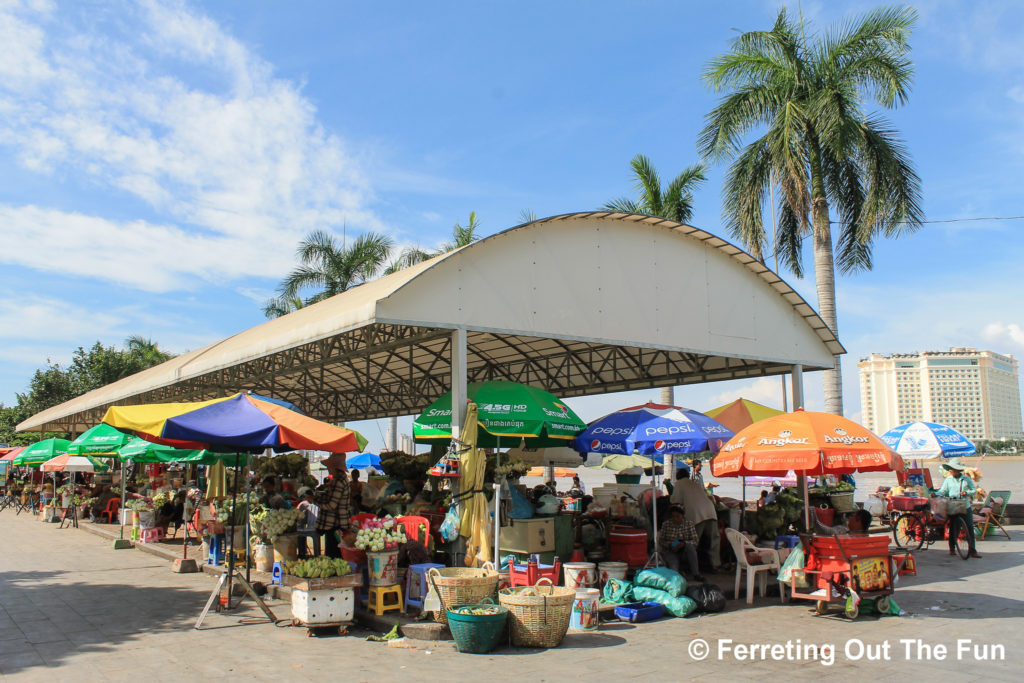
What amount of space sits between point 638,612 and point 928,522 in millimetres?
9543

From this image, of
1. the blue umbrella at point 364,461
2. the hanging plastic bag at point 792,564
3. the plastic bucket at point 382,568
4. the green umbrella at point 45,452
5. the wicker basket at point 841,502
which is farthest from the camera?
the blue umbrella at point 364,461

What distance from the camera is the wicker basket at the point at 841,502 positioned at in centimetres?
1510

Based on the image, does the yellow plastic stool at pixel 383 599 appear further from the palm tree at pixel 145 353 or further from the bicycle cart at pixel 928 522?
the palm tree at pixel 145 353

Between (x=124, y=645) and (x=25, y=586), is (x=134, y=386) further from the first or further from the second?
(x=124, y=645)

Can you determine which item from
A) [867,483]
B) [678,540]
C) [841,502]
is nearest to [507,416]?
[678,540]

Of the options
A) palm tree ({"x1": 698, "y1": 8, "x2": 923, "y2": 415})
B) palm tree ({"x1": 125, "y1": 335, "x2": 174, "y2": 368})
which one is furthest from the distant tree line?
palm tree ({"x1": 698, "y1": 8, "x2": 923, "y2": 415})

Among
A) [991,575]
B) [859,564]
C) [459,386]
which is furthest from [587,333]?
[991,575]

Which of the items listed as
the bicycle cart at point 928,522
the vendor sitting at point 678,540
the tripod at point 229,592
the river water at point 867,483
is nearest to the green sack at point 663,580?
the vendor sitting at point 678,540

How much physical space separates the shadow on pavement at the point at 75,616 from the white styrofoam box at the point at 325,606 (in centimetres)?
146

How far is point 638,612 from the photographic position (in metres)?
8.70

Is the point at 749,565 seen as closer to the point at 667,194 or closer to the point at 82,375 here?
the point at 667,194

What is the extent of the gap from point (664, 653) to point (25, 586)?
969 centimetres

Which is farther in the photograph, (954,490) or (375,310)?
(954,490)

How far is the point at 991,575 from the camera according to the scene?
11656 millimetres
